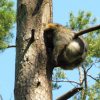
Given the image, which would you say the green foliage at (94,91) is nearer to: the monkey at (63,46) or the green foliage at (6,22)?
the green foliage at (6,22)

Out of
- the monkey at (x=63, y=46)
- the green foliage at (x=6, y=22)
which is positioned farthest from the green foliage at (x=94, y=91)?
the monkey at (x=63, y=46)

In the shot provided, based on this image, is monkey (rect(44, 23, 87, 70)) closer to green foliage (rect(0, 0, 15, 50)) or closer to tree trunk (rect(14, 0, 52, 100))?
tree trunk (rect(14, 0, 52, 100))

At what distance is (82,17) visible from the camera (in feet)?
45.4

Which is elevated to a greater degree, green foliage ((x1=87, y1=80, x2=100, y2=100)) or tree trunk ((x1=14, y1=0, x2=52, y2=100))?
tree trunk ((x1=14, y1=0, x2=52, y2=100))

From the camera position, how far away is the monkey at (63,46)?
3.23 metres

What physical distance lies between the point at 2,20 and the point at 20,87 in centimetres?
823

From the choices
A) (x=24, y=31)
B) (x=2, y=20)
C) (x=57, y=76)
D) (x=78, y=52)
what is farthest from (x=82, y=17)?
(x=24, y=31)

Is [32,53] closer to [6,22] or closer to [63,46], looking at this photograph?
[63,46]

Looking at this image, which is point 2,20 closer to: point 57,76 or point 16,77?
point 57,76

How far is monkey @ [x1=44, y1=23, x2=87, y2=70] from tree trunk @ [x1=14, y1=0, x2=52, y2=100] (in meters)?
0.10

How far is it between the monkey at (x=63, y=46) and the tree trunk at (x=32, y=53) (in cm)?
10

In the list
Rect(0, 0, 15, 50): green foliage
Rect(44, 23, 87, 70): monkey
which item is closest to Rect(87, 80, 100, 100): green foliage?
Rect(0, 0, 15, 50): green foliage

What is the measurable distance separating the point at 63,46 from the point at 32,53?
22.4 inches

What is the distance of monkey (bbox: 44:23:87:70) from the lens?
3.23 m
